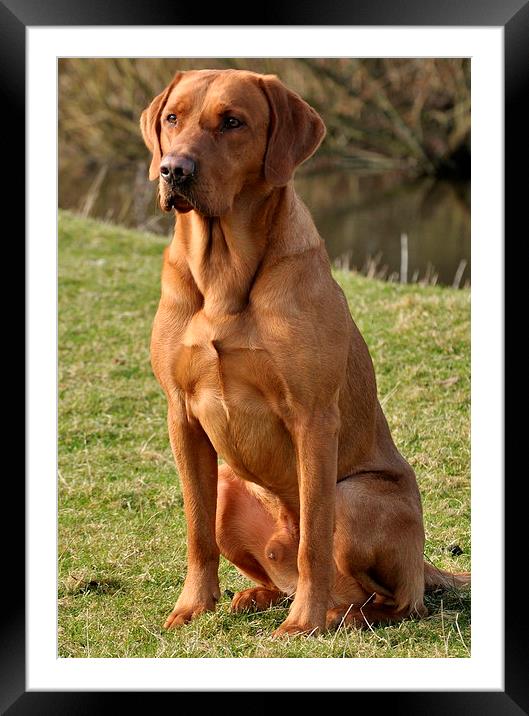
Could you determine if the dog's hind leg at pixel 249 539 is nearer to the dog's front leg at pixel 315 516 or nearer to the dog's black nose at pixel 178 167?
the dog's front leg at pixel 315 516

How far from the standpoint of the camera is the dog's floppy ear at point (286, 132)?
13.1 feet

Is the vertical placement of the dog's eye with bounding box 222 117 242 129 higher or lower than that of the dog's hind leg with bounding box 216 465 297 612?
higher

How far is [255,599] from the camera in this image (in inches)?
182

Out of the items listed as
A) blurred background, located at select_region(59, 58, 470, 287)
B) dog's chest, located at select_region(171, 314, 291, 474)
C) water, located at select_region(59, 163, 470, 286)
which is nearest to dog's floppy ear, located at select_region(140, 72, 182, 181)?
dog's chest, located at select_region(171, 314, 291, 474)

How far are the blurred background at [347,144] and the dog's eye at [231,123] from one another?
362 inches

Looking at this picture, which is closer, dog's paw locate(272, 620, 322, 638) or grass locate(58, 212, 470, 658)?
dog's paw locate(272, 620, 322, 638)

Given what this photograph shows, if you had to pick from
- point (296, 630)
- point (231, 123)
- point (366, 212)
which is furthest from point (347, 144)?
point (296, 630)

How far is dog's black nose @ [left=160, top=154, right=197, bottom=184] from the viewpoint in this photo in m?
3.75

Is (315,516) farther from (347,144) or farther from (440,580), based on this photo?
(347,144)

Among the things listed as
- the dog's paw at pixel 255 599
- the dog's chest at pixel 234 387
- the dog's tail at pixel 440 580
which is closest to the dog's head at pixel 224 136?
the dog's chest at pixel 234 387

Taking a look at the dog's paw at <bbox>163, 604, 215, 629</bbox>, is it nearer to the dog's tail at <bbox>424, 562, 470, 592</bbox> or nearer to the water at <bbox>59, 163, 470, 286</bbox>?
the dog's tail at <bbox>424, 562, 470, 592</bbox>

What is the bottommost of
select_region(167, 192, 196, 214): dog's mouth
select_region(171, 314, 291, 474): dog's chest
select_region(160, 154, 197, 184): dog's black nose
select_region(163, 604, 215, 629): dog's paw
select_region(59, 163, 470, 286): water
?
select_region(163, 604, 215, 629): dog's paw

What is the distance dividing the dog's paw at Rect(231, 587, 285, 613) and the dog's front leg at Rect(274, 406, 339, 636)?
0.44 metres
